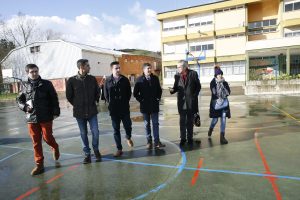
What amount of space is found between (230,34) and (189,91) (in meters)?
30.6

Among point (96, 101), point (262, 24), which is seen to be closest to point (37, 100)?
point (96, 101)

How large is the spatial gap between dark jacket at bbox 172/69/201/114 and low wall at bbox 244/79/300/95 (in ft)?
55.2

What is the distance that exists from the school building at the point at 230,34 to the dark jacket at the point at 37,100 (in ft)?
89.2

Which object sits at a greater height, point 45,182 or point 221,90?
point 221,90

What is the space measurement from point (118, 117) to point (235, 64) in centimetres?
3076

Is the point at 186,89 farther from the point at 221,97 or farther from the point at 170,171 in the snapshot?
the point at 170,171

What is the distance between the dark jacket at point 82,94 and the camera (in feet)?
16.8

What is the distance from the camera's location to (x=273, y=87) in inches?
814

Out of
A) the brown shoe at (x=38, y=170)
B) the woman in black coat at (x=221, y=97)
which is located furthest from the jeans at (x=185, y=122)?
the brown shoe at (x=38, y=170)

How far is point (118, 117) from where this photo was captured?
5707mm

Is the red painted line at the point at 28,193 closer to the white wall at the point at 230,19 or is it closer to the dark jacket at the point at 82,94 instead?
the dark jacket at the point at 82,94

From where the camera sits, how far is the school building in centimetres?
3017

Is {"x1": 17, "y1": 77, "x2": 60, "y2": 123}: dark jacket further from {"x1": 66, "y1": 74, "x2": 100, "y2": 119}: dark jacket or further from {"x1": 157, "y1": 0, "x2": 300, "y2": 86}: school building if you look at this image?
{"x1": 157, "y1": 0, "x2": 300, "y2": 86}: school building

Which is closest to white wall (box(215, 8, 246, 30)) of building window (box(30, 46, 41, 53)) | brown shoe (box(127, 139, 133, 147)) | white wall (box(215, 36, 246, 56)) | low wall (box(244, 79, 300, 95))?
white wall (box(215, 36, 246, 56))
